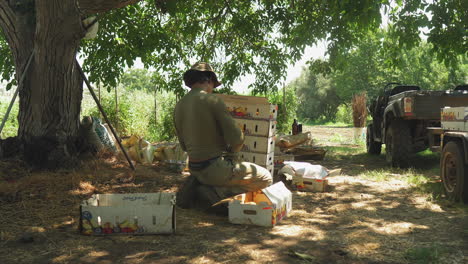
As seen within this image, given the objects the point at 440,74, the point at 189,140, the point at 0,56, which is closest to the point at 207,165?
the point at 189,140

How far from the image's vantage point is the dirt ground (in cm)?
336

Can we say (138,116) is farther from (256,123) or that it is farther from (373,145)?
(256,123)

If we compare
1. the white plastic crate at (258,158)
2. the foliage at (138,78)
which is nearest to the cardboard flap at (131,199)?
the white plastic crate at (258,158)

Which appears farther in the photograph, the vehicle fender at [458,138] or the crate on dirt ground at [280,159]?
the crate on dirt ground at [280,159]

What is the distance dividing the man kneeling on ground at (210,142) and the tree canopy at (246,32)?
8.60 feet

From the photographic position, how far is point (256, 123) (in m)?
6.18

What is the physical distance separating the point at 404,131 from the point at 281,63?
15.8 feet

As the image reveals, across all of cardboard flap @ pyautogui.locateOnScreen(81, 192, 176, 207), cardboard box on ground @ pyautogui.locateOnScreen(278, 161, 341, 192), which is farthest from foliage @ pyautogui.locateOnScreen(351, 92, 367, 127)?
cardboard flap @ pyautogui.locateOnScreen(81, 192, 176, 207)

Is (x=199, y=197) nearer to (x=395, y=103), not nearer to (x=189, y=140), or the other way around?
(x=189, y=140)

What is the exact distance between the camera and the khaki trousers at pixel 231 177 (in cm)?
462

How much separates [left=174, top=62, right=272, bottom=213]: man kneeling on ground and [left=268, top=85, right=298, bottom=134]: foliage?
11.3 m

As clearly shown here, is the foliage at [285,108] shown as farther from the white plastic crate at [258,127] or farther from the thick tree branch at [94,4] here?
the thick tree branch at [94,4]

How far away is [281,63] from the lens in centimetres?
1216

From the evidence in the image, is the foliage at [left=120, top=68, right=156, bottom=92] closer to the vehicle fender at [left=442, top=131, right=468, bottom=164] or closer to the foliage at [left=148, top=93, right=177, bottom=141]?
the foliage at [left=148, top=93, right=177, bottom=141]
